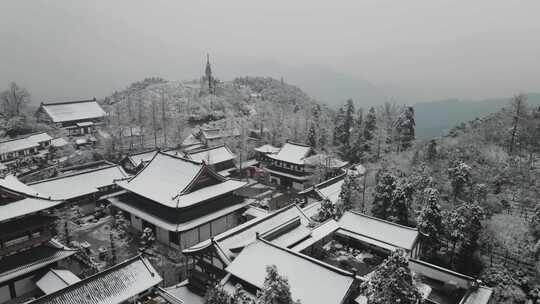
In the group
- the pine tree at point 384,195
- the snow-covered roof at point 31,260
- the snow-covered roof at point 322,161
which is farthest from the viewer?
the snow-covered roof at point 322,161

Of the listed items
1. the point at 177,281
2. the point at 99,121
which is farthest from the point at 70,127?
the point at 177,281

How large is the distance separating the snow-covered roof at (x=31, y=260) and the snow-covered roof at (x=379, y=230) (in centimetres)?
2563

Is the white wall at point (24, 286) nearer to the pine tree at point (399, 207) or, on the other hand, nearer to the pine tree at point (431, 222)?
the pine tree at point (399, 207)

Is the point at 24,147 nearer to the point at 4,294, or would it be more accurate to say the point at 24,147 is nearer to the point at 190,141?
the point at 190,141

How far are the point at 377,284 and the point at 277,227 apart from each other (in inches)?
497

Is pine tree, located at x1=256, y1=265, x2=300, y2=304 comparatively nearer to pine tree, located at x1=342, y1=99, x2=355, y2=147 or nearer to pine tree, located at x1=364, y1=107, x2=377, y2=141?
pine tree, located at x1=342, y1=99, x2=355, y2=147

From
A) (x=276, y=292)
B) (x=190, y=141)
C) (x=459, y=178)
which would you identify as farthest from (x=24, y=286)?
(x=190, y=141)

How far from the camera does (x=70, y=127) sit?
7744 cm

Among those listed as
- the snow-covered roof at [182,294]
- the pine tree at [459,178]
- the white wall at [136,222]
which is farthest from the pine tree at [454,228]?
the white wall at [136,222]

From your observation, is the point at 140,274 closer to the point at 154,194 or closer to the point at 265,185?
the point at 154,194

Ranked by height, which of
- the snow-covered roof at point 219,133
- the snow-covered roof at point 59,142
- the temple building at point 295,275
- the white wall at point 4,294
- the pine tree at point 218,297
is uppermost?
the snow-covered roof at point 219,133

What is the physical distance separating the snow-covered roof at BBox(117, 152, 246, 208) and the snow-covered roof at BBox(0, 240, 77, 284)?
9121 millimetres

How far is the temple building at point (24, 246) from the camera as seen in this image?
992 inches

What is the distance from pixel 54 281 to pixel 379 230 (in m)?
28.5
